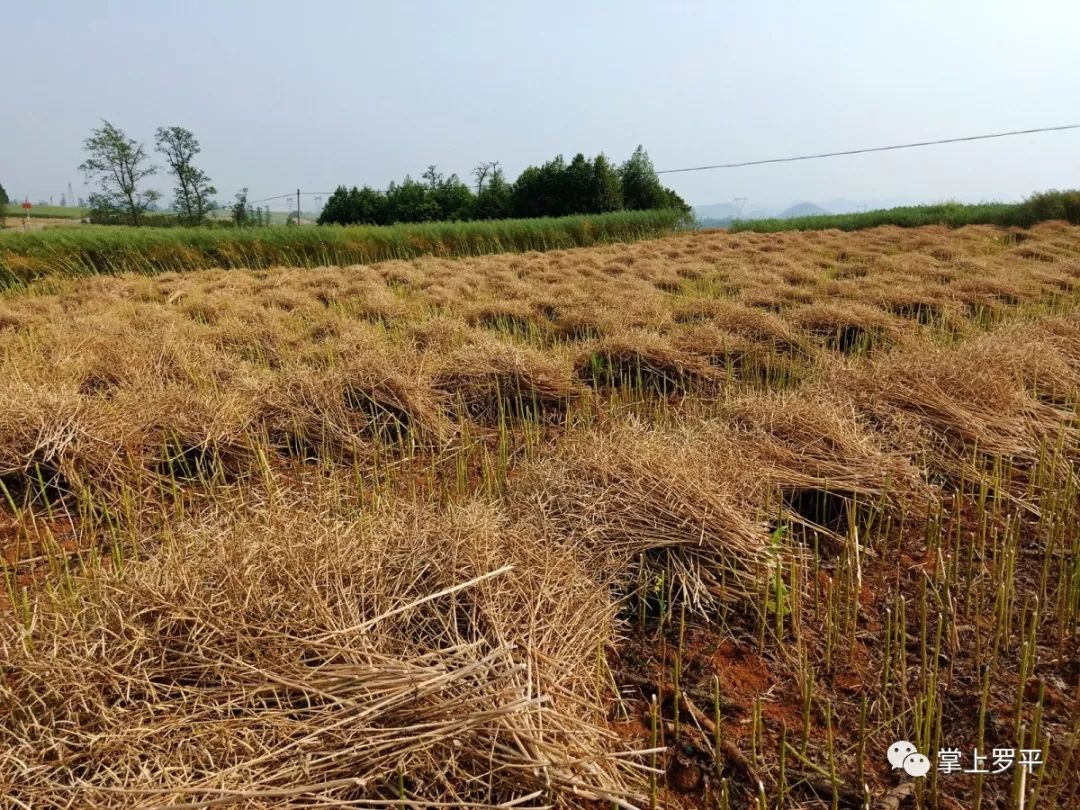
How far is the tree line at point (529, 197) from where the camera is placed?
2489 centimetres

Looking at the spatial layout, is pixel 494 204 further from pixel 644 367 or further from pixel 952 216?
pixel 644 367

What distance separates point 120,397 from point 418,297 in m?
3.80

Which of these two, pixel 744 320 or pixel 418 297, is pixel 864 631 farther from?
pixel 418 297

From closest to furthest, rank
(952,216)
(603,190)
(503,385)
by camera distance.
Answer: (503,385), (952,216), (603,190)

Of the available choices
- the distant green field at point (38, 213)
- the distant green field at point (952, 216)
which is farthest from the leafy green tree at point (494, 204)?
the distant green field at point (38, 213)

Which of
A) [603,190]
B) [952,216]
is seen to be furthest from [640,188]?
[952,216]

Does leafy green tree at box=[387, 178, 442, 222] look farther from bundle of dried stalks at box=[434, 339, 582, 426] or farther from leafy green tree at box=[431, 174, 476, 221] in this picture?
bundle of dried stalks at box=[434, 339, 582, 426]

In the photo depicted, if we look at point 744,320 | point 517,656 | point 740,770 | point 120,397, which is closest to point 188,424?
point 120,397

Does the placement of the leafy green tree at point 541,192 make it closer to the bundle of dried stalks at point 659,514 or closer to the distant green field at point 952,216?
the distant green field at point 952,216

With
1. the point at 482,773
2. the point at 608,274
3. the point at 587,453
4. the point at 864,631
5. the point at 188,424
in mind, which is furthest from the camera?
the point at 608,274

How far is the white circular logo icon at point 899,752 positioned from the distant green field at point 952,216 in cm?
1630

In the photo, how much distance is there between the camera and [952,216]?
53.0 ft

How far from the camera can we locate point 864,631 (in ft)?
5.68

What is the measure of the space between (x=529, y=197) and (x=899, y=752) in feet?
84.3
